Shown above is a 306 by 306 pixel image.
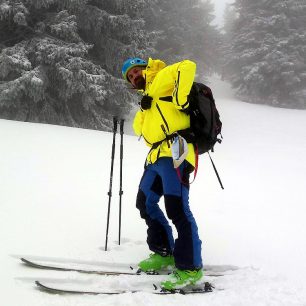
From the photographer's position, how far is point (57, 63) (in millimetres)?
13219

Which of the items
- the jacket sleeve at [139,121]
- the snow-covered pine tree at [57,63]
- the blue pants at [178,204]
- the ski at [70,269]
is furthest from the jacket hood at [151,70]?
the snow-covered pine tree at [57,63]

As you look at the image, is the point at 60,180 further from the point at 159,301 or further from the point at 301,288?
the point at 301,288

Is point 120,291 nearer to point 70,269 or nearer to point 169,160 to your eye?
point 70,269

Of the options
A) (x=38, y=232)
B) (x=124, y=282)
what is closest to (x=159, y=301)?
(x=124, y=282)

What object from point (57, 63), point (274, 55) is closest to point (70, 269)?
point (57, 63)

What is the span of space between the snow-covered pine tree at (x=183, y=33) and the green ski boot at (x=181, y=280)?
789 inches

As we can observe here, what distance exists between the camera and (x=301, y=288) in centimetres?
355

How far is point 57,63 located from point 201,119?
35.4 feet

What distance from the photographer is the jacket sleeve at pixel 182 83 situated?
3.33m

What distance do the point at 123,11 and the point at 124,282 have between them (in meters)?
14.1

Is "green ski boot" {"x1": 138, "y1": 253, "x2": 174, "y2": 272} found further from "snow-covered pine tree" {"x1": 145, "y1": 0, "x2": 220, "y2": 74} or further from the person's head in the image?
"snow-covered pine tree" {"x1": 145, "y1": 0, "x2": 220, "y2": 74}

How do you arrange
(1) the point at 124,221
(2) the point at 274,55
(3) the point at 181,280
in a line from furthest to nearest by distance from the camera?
1. (2) the point at 274,55
2. (1) the point at 124,221
3. (3) the point at 181,280

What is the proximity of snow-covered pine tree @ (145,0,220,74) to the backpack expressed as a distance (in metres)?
19.5

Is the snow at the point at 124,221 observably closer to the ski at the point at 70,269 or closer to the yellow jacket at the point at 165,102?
the ski at the point at 70,269
